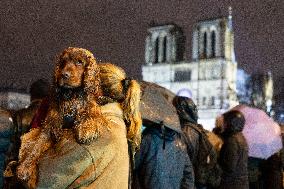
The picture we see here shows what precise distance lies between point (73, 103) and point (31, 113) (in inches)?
75.6

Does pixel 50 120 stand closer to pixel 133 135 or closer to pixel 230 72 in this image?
pixel 133 135

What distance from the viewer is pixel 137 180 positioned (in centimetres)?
321

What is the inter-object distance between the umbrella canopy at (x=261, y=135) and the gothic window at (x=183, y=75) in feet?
232

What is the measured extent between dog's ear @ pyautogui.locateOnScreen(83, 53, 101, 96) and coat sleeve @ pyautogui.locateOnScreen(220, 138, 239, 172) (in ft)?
11.2

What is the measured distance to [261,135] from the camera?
645 cm

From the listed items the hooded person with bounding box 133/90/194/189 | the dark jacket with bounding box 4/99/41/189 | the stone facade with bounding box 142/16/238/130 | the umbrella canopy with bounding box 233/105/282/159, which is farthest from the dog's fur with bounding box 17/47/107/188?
the stone facade with bounding box 142/16/238/130

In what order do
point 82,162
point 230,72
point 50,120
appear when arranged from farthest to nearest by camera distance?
1. point 230,72
2. point 50,120
3. point 82,162

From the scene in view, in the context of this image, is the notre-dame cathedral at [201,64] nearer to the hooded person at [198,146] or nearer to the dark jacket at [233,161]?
the dark jacket at [233,161]

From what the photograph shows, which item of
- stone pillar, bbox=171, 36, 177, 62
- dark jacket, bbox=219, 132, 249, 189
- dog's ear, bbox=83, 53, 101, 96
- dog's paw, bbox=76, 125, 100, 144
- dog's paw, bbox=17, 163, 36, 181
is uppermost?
stone pillar, bbox=171, 36, 177, 62

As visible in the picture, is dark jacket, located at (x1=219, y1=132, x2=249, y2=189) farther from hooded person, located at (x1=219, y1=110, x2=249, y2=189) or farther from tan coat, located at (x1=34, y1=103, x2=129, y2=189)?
tan coat, located at (x1=34, y1=103, x2=129, y2=189)

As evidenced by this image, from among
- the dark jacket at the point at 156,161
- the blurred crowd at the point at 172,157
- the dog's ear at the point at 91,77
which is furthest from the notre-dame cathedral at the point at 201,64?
the dog's ear at the point at 91,77

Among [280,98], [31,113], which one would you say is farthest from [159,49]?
[31,113]

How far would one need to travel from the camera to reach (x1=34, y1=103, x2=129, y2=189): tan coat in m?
1.90

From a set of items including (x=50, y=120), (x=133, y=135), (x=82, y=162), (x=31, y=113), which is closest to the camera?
(x=82, y=162)
